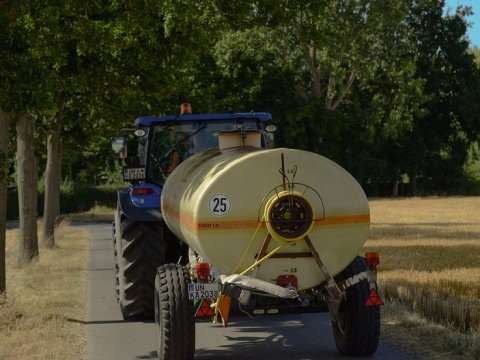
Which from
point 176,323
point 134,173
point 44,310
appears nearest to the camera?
point 176,323

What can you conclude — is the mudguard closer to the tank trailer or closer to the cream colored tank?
the tank trailer

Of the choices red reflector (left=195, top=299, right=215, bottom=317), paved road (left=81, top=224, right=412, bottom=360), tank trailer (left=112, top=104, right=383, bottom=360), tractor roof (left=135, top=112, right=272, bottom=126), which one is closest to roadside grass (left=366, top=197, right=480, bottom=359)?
paved road (left=81, top=224, right=412, bottom=360)

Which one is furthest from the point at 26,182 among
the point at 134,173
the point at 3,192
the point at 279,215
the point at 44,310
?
the point at 279,215

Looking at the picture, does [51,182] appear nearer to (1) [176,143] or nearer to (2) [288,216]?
(1) [176,143]

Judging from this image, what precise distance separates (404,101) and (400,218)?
17.1 metres

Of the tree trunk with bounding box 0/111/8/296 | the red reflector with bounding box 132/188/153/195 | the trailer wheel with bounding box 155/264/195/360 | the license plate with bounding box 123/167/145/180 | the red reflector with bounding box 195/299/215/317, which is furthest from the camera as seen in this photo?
the license plate with bounding box 123/167/145/180

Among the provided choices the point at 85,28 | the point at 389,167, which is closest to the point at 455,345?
the point at 85,28

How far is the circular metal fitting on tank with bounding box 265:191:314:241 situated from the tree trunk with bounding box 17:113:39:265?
11.4 meters

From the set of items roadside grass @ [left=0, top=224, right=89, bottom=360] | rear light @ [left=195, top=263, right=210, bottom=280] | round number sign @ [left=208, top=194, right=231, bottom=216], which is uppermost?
round number sign @ [left=208, top=194, right=231, bottom=216]

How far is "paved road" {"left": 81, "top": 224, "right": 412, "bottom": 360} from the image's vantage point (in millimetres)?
9141

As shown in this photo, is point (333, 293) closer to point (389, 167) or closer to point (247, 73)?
point (247, 73)

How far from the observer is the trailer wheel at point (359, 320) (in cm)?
862

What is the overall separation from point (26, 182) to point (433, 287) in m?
9.07

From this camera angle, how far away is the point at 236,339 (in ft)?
33.1
